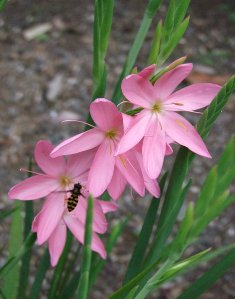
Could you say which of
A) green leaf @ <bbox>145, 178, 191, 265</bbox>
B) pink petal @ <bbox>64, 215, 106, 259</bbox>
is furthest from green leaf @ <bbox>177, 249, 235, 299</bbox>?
pink petal @ <bbox>64, 215, 106, 259</bbox>

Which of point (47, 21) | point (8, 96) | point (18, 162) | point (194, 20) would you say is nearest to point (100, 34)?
point (18, 162)

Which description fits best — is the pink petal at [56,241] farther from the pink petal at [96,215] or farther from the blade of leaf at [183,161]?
the blade of leaf at [183,161]

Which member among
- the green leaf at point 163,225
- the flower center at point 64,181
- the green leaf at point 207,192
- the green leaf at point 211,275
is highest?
the flower center at point 64,181

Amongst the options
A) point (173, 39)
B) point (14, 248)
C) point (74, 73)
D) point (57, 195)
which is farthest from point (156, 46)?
point (74, 73)

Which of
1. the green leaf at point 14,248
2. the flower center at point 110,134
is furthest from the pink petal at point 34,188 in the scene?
the green leaf at point 14,248

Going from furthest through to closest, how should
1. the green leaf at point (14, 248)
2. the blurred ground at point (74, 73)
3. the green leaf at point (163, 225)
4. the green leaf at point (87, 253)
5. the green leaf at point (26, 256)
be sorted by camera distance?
the blurred ground at point (74, 73)
the green leaf at point (14, 248)
the green leaf at point (26, 256)
the green leaf at point (163, 225)
the green leaf at point (87, 253)

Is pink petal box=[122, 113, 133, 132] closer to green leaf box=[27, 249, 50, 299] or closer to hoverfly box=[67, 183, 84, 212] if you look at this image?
hoverfly box=[67, 183, 84, 212]
